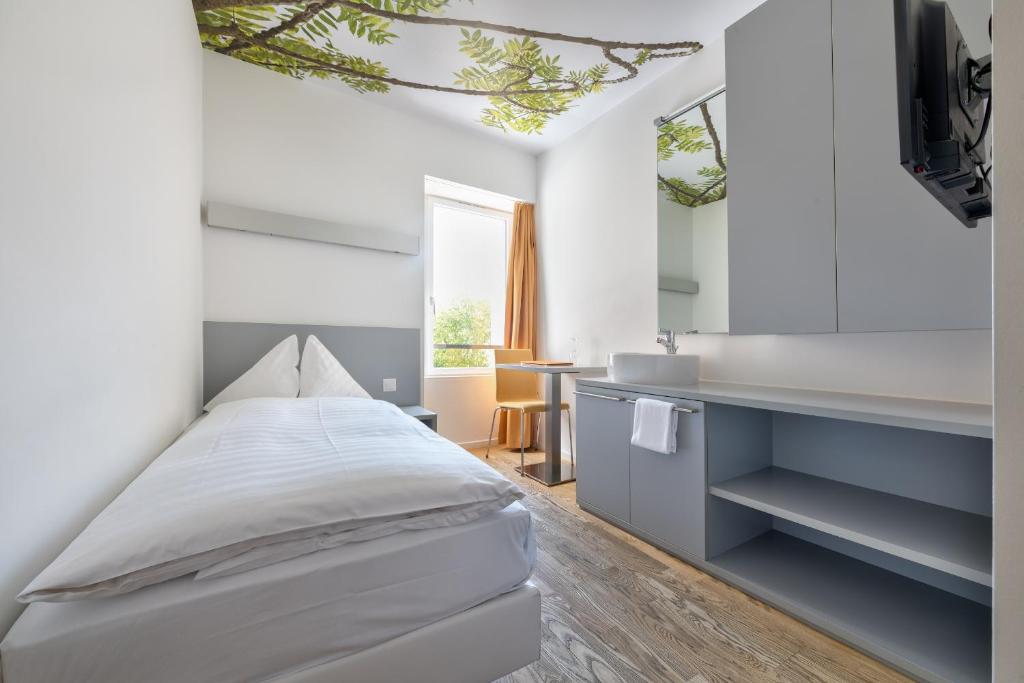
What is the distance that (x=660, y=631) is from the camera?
1443 millimetres

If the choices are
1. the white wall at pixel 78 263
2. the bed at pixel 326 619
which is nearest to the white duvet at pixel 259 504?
the bed at pixel 326 619

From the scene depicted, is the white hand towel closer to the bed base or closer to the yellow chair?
the bed base

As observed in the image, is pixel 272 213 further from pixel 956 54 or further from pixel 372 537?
pixel 956 54

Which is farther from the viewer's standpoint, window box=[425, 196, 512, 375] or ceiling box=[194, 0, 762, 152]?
window box=[425, 196, 512, 375]

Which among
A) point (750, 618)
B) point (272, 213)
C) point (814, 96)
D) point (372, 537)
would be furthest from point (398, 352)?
point (814, 96)

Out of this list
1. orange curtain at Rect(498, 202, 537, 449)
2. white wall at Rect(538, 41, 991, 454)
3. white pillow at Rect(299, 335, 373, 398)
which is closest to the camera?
white wall at Rect(538, 41, 991, 454)

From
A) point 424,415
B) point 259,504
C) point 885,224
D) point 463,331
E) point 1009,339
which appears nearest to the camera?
point 1009,339

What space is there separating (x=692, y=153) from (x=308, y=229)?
2.71m

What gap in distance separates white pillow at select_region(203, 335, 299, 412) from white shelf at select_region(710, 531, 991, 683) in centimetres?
263

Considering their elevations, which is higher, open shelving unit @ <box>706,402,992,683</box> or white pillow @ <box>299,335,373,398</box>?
white pillow @ <box>299,335,373,398</box>

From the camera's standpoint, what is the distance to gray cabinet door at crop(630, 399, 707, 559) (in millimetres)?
1841

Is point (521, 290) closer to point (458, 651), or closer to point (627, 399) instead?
point (627, 399)

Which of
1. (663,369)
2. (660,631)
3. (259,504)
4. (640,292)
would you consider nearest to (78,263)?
(259,504)

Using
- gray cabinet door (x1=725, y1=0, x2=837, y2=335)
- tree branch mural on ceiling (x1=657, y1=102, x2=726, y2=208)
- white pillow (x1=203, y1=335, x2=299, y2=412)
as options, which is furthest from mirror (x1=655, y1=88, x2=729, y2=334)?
white pillow (x1=203, y1=335, x2=299, y2=412)
